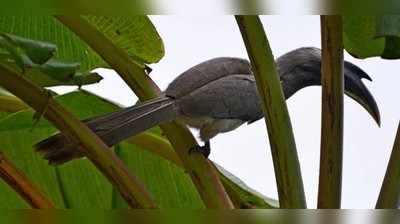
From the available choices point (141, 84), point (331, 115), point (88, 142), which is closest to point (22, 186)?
point (88, 142)

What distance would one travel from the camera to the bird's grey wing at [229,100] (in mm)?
1476

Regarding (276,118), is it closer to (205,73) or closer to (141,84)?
(141,84)

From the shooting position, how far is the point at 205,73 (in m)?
1.50

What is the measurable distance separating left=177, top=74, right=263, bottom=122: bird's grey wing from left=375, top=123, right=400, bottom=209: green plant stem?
0.64m

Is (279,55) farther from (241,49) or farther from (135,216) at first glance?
(135,216)

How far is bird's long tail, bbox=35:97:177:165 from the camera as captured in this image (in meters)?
0.90

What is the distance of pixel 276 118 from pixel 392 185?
15 centimetres

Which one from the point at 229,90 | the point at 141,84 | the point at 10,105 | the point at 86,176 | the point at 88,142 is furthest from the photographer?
the point at 229,90

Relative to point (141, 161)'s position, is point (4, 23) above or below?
above

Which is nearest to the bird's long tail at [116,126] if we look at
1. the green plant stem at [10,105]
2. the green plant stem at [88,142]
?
the green plant stem at [88,142]

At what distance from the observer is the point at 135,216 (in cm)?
45

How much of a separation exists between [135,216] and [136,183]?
0.33 meters

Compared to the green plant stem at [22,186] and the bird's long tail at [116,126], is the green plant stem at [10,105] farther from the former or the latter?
the green plant stem at [22,186]

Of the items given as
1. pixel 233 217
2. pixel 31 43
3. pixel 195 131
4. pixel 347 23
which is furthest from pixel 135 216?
pixel 195 131
